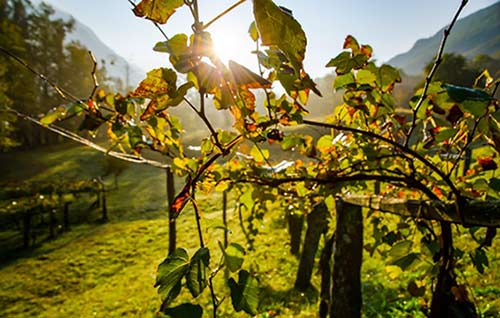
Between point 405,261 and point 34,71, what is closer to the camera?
point 34,71

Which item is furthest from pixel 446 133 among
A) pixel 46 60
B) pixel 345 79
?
pixel 46 60

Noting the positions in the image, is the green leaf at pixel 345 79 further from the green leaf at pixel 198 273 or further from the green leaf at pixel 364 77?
the green leaf at pixel 198 273

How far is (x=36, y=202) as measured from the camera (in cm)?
1188

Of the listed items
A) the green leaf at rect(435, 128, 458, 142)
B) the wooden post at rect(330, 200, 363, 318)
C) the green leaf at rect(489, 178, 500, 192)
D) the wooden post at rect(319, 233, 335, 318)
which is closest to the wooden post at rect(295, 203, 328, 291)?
the wooden post at rect(319, 233, 335, 318)

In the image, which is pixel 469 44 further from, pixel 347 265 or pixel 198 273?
pixel 198 273

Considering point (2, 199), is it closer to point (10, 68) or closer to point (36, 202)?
point (36, 202)

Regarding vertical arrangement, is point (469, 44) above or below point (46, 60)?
above

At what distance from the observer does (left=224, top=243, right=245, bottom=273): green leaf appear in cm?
48

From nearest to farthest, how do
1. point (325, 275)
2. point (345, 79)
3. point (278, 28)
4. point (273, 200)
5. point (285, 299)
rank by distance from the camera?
point (278, 28)
point (345, 79)
point (273, 200)
point (325, 275)
point (285, 299)

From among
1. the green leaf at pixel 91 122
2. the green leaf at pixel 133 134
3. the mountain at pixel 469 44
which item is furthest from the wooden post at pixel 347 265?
the mountain at pixel 469 44

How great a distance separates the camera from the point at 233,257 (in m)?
0.50

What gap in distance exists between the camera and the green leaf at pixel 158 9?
338mm

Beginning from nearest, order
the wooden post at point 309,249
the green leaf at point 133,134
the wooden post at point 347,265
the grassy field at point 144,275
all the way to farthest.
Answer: the green leaf at point 133,134
the wooden post at point 347,265
the grassy field at point 144,275
the wooden post at point 309,249

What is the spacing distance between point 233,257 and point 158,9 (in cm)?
40
